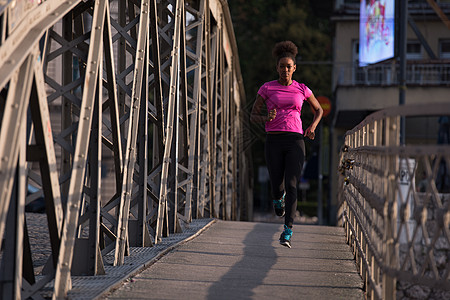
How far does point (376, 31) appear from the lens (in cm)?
3053

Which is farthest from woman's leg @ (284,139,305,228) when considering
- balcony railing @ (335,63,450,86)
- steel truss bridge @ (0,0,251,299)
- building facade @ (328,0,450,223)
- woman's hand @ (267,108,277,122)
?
balcony railing @ (335,63,450,86)

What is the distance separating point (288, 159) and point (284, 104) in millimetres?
528

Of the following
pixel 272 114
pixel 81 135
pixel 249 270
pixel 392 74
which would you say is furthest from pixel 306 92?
pixel 392 74

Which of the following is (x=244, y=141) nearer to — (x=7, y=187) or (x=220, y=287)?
(x=220, y=287)

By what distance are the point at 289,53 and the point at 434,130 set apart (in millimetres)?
28185

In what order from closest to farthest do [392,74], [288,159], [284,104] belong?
[284,104] → [288,159] → [392,74]

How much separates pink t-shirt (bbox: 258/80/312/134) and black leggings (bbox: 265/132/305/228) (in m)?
0.08

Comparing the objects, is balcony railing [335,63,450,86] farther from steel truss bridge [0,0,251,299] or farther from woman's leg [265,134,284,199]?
woman's leg [265,134,284,199]

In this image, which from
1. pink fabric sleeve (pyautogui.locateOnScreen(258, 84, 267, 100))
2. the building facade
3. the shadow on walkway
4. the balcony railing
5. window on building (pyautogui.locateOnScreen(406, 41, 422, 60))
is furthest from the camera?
window on building (pyautogui.locateOnScreen(406, 41, 422, 60))

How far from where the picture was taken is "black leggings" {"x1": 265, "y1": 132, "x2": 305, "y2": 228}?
777 cm

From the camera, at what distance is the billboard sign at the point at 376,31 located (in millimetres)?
29156

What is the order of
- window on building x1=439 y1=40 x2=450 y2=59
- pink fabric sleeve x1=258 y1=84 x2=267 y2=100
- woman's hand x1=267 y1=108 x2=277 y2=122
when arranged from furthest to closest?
window on building x1=439 y1=40 x2=450 y2=59 < pink fabric sleeve x1=258 y1=84 x2=267 y2=100 < woman's hand x1=267 y1=108 x2=277 y2=122

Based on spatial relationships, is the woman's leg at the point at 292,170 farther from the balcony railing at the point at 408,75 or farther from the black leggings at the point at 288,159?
the balcony railing at the point at 408,75

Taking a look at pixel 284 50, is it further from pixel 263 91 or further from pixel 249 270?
pixel 249 270
